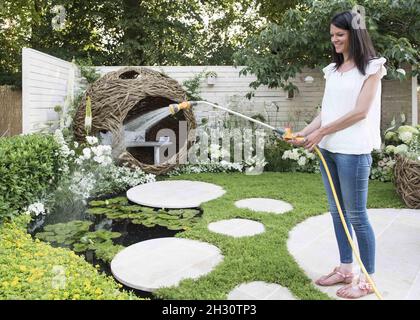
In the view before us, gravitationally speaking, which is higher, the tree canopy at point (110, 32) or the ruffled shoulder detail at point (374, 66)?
the tree canopy at point (110, 32)

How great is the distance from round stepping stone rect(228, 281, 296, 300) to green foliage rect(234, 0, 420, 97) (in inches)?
149

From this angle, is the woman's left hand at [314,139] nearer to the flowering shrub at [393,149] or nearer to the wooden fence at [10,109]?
the flowering shrub at [393,149]

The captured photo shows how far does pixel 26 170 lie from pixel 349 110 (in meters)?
2.50

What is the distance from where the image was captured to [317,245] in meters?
2.79

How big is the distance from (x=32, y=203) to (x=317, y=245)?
240 cm

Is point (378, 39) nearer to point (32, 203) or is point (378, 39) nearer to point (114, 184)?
point (114, 184)

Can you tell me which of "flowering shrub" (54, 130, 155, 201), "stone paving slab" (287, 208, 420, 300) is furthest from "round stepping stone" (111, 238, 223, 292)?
"flowering shrub" (54, 130, 155, 201)

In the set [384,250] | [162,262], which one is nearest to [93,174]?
[162,262]

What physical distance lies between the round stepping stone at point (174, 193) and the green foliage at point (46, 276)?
153 cm

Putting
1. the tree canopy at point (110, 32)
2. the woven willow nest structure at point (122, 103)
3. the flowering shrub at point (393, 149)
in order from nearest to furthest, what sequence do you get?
the flowering shrub at point (393, 149), the woven willow nest structure at point (122, 103), the tree canopy at point (110, 32)

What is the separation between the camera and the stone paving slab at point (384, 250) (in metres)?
2.15

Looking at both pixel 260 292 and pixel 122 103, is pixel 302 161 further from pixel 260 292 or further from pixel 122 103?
pixel 260 292

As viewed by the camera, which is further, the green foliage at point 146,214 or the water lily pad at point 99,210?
the water lily pad at point 99,210

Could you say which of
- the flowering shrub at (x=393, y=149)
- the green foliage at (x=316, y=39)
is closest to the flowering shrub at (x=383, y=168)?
the flowering shrub at (x=393, y=149)
